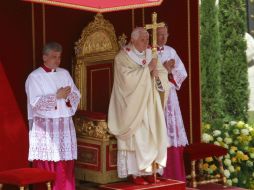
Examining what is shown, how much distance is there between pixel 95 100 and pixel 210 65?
23.1 ft

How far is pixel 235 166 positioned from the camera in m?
13.7

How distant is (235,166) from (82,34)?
11.2ft

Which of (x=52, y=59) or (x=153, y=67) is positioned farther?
(x=153, y=67)

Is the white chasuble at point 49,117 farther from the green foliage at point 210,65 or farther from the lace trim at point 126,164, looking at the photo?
the green foliage at point 210,65

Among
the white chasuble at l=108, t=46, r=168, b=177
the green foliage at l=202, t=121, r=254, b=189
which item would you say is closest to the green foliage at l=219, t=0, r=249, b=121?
the green foliage at l=202, t=121, r=254, b=189

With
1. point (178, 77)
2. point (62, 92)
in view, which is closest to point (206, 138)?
point (178, 77)

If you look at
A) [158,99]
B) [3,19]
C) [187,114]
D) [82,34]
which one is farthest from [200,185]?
[3,19]

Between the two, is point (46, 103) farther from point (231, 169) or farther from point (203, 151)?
point (231, 169)

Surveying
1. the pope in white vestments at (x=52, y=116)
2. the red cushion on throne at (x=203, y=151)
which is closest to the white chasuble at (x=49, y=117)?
the pope in white vestments at (x=52, y=116)

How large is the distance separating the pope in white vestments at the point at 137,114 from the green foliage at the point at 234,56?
25.8 feet

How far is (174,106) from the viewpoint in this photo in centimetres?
1219

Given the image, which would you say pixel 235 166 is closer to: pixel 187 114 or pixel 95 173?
pixel 187 114

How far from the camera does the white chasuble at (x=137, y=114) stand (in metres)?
11.2

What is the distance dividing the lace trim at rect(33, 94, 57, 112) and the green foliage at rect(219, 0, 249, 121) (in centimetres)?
869
